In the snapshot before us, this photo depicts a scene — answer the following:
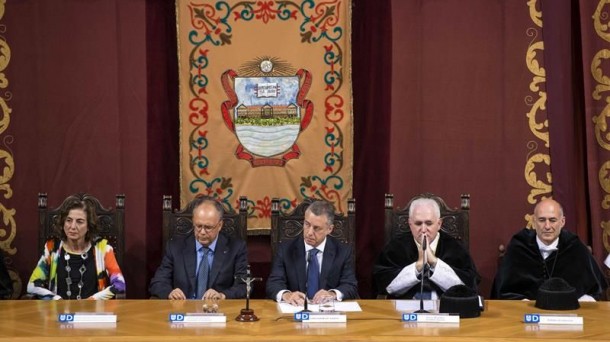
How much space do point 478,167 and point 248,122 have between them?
1.67m

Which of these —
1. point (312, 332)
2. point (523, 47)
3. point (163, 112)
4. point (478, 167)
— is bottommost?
point (312, 332)

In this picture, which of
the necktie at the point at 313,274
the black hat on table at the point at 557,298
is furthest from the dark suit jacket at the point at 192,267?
the black hat on table at the point at 557,298

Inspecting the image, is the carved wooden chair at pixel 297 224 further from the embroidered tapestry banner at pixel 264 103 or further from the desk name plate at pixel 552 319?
the desk name plate at pixel 552 319

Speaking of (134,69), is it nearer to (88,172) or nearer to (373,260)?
(88,172)

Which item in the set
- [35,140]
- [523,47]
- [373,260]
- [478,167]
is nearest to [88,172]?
[35,140]

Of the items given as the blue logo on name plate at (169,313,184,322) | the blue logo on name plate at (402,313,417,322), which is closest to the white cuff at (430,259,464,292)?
the blue logo on name plate at (402,313,417,322)

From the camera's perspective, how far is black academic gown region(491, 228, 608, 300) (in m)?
5.75

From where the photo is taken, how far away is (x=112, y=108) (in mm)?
6516

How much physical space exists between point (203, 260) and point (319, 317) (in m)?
1.60

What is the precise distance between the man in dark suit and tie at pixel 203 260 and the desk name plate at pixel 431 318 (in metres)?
1.49

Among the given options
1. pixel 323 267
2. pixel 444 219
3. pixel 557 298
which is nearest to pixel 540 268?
pixel 444 219

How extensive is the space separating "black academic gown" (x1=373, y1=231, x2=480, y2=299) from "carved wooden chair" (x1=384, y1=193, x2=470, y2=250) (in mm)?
155

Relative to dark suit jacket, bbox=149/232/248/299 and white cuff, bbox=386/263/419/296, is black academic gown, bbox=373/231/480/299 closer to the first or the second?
white cuff, bbox=386/263/419/296

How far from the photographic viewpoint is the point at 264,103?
6.51 meters
